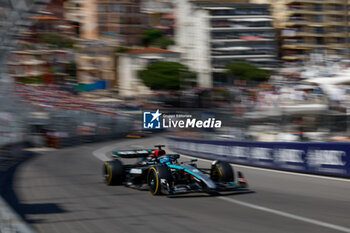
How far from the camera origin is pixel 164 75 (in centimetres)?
5759

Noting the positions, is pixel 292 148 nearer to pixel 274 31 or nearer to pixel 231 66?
pixel 231 66

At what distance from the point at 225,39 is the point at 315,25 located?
40.0 feet

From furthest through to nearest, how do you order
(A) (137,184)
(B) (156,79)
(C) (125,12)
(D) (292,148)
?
(C) (125,12) < (B) (156,79) < (D) (292,148) < (A) (137,184)

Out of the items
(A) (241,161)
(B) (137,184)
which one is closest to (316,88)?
(A) (241,161)

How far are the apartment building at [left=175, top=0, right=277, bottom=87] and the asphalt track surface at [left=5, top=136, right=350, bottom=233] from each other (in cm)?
5481

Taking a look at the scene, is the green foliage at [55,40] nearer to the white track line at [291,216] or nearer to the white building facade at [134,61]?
A: the white building facade at [134,61]

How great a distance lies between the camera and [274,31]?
68.8 meters

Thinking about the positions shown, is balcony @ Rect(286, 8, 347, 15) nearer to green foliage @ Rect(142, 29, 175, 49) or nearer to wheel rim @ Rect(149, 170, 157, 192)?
green foliage @ Rect(142, 29, 175, 49)

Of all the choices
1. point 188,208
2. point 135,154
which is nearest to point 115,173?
point 135,154

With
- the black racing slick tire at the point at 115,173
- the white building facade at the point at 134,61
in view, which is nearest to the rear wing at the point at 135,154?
the black racing slick tire at the point at 115,173

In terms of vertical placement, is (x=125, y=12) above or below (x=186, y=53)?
above

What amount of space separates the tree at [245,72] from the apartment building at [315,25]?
5.31m

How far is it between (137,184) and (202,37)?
193 feet

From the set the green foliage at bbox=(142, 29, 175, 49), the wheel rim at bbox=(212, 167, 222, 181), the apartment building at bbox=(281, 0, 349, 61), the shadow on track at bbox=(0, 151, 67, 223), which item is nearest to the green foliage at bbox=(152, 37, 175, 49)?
the green foliage at bbox=(142, 29, 175, 49)
